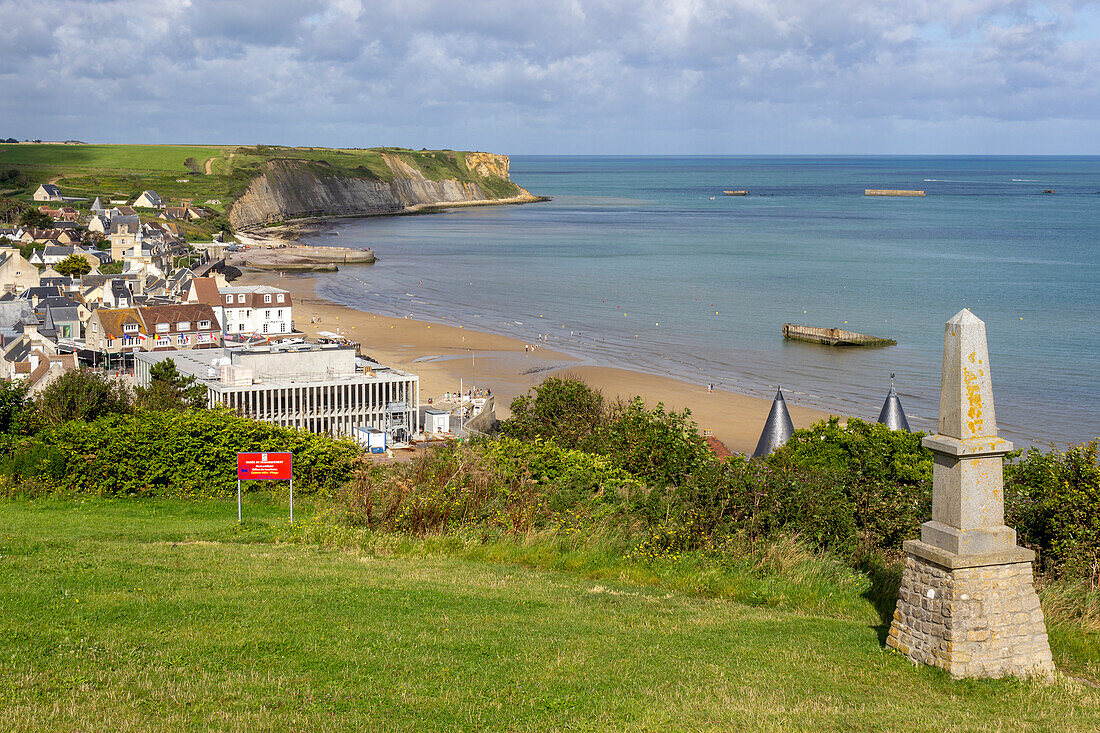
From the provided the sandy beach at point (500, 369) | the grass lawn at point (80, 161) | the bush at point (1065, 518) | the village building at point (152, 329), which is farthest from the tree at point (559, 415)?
the grass lawn at point (80, 161)

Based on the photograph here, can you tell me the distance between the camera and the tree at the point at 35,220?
356 feet

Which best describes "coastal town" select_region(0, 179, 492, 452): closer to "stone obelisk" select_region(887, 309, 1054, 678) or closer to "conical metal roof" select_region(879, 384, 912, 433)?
"conical metal roof" select_region(879, 384, 912, 433)

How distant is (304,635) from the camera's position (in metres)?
10.5

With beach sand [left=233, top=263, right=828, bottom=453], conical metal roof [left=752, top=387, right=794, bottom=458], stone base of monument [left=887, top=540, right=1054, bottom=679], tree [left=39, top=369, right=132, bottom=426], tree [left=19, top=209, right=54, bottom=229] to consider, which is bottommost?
beach sand [left=233, top=263, right=828, bottom=453]

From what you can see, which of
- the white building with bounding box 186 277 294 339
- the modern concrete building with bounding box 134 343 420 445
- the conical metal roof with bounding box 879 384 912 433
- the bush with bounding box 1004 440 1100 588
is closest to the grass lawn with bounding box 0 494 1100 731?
the bush with bounding box 1004 440 1100 588

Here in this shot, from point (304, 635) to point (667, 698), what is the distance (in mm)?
3859

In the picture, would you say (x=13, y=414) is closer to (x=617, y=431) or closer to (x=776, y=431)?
(x=617, y=431)

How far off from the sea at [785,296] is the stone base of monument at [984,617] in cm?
3331

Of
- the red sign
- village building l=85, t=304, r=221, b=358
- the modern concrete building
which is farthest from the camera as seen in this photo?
village building l=85, t=304, r=221, b=358

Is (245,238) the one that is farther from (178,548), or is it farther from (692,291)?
(178,548)

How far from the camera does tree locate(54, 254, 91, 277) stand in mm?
83250

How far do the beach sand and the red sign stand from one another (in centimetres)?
2285

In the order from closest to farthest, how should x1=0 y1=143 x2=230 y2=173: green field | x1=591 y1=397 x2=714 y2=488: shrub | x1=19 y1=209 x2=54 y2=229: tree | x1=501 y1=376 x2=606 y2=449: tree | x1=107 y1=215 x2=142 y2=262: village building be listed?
x1=591 y1=397 x2=714 y2=488: shrub, x1=501 y1=376 x2=606 y2=449: tree, x1=107 y1=215 x2=142 y2=262: village building, x1=19 y1=209 x2=54 y2=229: tree, x1=0 y1=143 x2=230 y2=173: green field

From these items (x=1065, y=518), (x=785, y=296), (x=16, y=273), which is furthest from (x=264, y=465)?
(x=785, y=296)
